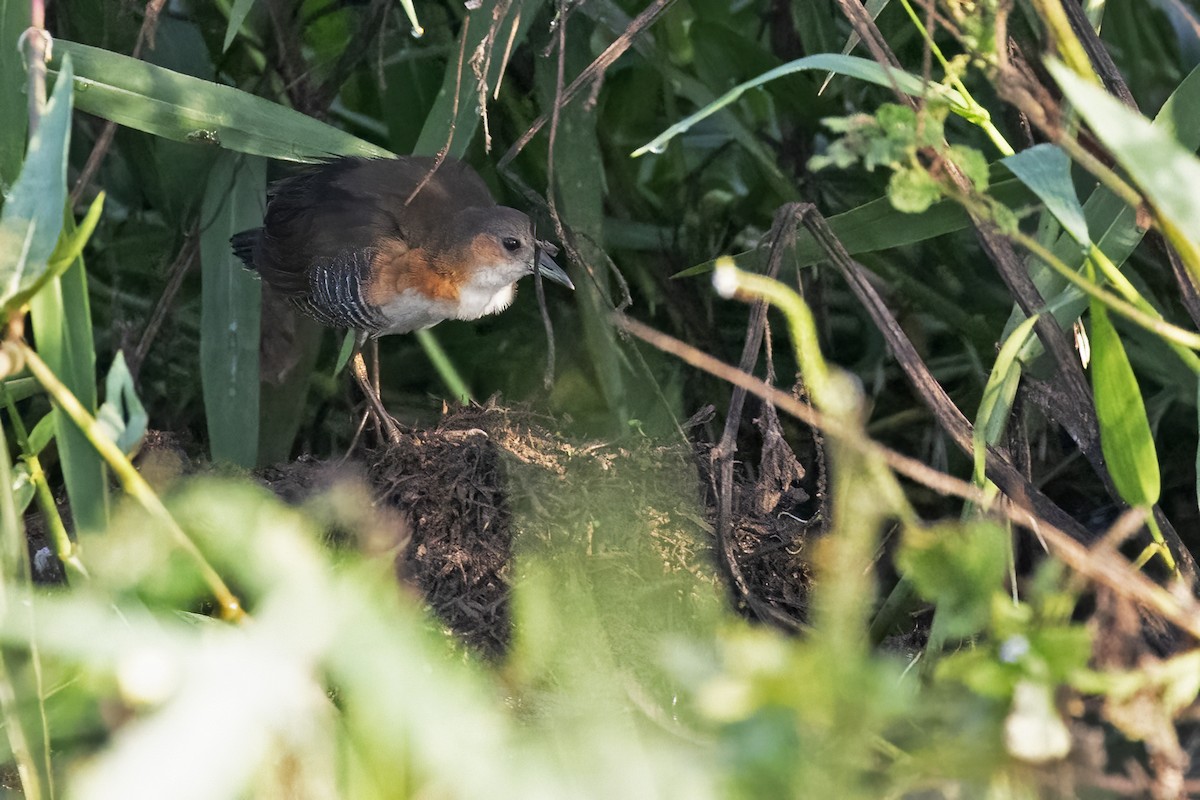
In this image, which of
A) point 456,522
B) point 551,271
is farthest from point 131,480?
point 551,271

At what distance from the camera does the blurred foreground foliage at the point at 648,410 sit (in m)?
0.57

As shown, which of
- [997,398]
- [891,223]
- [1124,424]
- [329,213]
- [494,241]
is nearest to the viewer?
[1124,424]

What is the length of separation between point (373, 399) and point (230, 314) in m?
0.25

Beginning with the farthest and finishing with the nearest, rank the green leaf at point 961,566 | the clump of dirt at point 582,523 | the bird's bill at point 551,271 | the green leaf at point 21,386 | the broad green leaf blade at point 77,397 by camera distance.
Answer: the bird's bill at point 551,271 → the green leaf at point 21,386 → the clump of dirt at point 582,523 → the broad green leaf blade at point 77,397 → the green leaf at point 961,566

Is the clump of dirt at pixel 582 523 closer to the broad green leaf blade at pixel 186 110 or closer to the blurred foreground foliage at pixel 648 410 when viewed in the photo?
the blurred foreground foliage at pixel 648 410

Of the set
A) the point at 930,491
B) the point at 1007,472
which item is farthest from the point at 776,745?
the point at 930,491

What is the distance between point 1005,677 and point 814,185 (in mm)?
1432

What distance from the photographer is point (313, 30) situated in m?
2.03

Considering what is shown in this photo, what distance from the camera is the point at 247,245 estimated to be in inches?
74.9

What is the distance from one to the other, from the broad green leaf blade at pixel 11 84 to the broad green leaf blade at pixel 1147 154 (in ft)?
3.45

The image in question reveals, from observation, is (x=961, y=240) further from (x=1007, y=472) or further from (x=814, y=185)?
(x=1007, y=472)

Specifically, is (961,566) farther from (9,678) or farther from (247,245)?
(247,245)

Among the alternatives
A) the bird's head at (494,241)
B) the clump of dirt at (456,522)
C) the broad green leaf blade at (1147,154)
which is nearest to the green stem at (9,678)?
the clump of dirt at (456,522)

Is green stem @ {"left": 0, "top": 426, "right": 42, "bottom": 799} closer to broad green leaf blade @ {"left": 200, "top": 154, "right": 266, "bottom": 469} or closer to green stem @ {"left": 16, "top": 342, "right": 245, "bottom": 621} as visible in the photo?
green stem @ {"left": 16, "top": 342, "right": 245, "bottom": 621}
